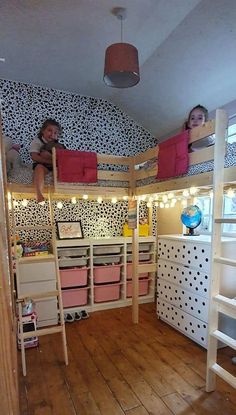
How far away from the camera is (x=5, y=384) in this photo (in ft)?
1.37

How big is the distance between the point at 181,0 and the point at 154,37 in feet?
1.48

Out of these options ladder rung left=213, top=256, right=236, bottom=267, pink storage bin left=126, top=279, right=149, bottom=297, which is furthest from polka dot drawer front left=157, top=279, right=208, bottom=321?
ladder rung left=213, top=256, right=236, bottom=267

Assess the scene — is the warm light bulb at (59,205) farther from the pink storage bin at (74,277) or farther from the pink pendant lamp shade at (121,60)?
the pink pendant lamp shade at (121,60)

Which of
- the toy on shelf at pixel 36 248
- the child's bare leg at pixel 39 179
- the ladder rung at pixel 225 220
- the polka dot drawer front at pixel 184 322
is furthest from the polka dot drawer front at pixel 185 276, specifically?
the child's bare leg at pixel 39 179

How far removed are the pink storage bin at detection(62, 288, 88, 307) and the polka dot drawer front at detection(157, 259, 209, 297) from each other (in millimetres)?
1051

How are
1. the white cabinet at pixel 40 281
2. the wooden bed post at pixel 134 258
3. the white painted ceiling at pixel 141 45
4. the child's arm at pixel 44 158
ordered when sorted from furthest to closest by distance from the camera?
the wooden bed post at pixel 134 258, the white cabinet at pixel 40 281, the child's arm at pixel 44 158, the white painted ceiling at pixel 141 45

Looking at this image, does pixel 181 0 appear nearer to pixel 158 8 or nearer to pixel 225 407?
pixel 158 8

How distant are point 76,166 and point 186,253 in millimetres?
1475

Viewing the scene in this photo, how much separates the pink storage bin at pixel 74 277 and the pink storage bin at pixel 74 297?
0.25 feet

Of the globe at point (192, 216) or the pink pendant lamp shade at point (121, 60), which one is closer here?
the pink pendant lamp shade at point (121, 60)

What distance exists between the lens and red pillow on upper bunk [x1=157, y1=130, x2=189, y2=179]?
205cm

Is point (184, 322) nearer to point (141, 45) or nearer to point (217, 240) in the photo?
point (217, 240)

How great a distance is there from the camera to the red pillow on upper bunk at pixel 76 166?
2430 mm

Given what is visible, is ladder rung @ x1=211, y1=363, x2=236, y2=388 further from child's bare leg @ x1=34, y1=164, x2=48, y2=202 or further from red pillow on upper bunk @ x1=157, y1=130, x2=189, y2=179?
child's bare leg @ x1=34, y1=164, x2=48, y2=202
